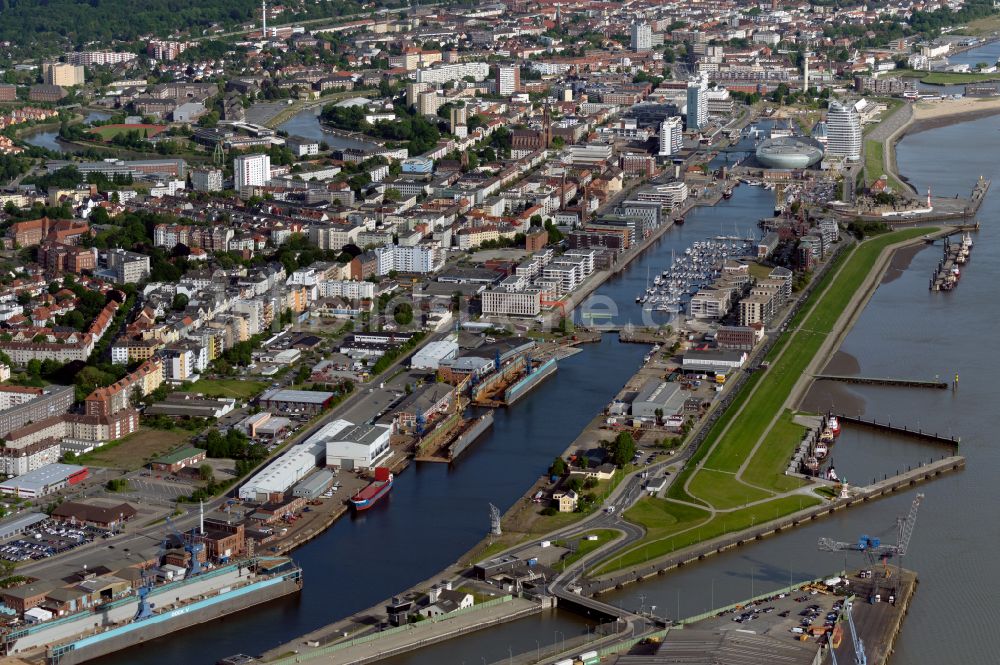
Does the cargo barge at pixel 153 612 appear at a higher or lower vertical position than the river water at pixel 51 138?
lower

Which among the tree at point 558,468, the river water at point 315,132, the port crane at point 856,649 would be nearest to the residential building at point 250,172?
the river water at point 315,132

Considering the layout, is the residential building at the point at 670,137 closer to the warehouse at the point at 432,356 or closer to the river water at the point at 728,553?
the river water at the point at 728,553

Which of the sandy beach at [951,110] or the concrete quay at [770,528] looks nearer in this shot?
the concrete quay at [770,528]

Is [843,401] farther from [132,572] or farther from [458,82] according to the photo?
[458,82]

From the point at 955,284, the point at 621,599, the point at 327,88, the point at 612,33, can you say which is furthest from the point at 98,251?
the point at 612,33

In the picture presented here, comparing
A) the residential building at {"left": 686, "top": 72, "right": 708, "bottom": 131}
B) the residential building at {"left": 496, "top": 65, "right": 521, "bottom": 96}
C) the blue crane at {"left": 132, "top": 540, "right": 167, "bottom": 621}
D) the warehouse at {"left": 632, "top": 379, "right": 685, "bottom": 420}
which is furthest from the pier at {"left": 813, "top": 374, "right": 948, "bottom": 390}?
the residential building at {"left": 496, "top": 65, "right": 521, "bottom": 96}

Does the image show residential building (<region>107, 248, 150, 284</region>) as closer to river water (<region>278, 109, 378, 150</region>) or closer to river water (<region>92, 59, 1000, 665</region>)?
river water (<region>92, 59, 1000, 665</region>)
